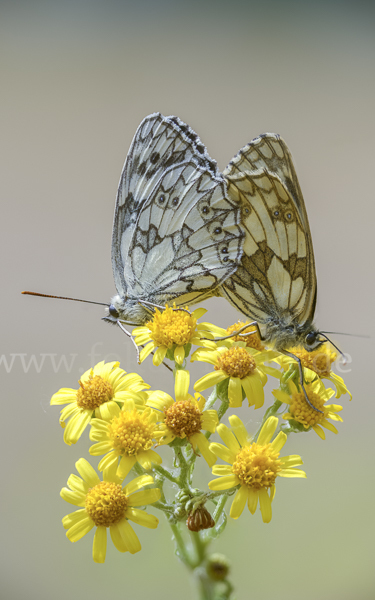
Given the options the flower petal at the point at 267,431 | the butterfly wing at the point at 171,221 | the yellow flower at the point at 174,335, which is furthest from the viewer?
the butterfly wing at the point at 171,221

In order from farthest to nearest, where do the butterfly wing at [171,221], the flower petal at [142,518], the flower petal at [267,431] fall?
the butterfly wing at [171,221] < the flower petal at [267,431] < the flower petal at [142,518]

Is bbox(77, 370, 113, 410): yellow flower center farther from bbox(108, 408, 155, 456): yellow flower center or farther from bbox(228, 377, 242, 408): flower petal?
bbox(228, 377, 242, 408): flower petal

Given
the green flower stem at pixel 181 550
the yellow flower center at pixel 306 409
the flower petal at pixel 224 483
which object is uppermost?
the yellow flower center at pixel 306 409

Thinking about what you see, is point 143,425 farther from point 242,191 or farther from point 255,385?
point 242,191

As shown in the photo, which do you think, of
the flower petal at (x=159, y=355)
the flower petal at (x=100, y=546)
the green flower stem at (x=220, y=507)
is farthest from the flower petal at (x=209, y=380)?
the flower petal at (x=100, y=546)

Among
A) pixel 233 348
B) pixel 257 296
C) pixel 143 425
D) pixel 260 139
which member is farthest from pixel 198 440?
pixel 260 139

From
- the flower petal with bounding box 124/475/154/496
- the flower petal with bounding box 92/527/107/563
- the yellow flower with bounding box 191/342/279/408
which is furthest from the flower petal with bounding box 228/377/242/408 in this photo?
the flower petal with bounding box 92/527/107/563

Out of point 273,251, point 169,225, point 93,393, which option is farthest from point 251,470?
point 169,225

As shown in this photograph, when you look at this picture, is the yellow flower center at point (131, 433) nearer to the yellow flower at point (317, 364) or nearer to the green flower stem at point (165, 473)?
the green flower stem at point (165, 473)
